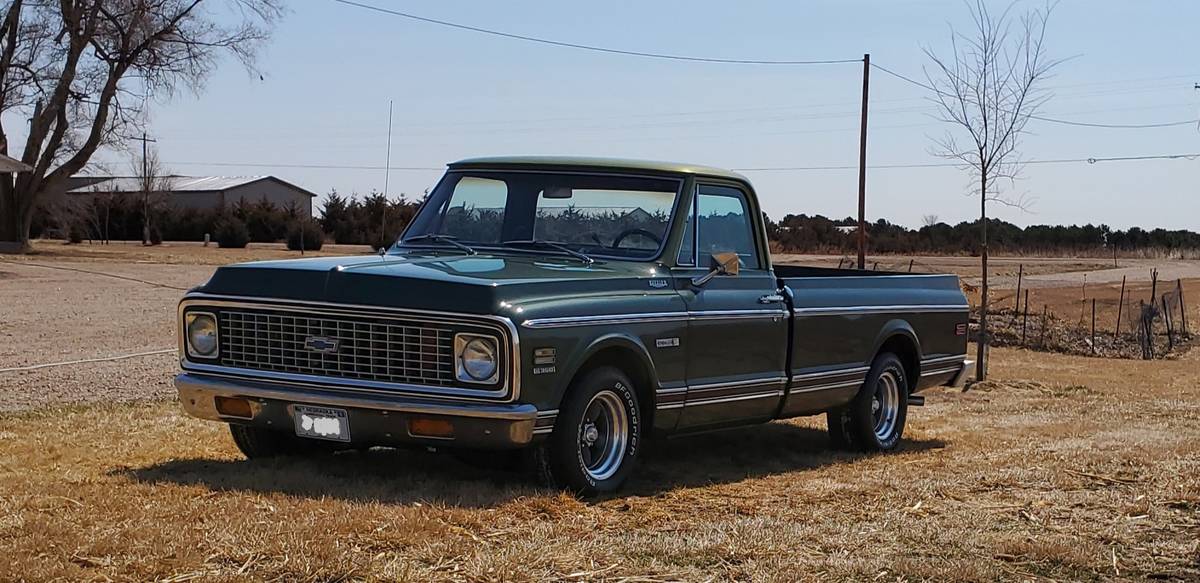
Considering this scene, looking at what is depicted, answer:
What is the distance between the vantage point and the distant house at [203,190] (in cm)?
7538

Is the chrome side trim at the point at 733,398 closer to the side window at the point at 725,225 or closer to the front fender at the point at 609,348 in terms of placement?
the front fender at the point at 609,348

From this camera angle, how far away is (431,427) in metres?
6.97

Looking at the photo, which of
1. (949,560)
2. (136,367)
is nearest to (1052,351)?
(136,367)

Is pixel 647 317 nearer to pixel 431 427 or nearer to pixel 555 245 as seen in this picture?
pixel 555 245

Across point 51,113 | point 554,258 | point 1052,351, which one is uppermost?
point 51,113

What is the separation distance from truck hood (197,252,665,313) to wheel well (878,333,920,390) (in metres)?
2.69

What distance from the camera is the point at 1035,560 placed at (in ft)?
20.3

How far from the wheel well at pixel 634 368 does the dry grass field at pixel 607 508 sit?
16.7 inches

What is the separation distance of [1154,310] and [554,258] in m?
16.8

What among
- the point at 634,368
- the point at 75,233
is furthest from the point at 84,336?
the point at 75,233

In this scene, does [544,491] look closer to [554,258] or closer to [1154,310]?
[554,258]

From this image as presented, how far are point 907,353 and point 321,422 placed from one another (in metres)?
4.71

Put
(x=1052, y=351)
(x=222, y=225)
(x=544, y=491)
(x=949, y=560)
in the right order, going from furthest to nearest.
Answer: (x=222, y=225) < (x=1052, y=351) < (x=544, y=491) < (x=949, y=560)

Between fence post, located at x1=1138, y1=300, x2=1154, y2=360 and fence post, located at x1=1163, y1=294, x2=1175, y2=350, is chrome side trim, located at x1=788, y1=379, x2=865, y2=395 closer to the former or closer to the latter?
fence post, located at x1=1138, y1=300, x2=1154, y2=360
